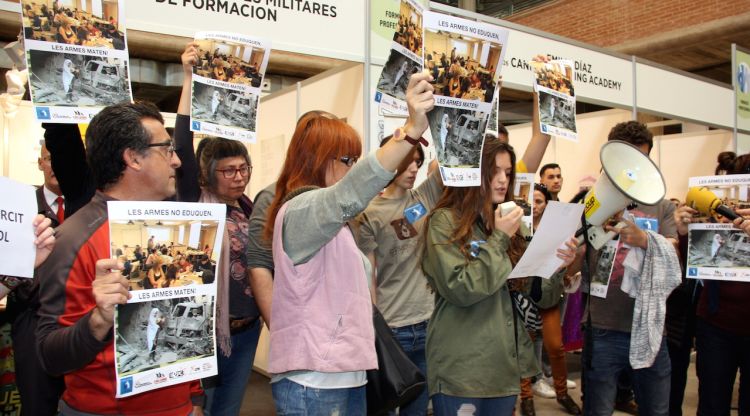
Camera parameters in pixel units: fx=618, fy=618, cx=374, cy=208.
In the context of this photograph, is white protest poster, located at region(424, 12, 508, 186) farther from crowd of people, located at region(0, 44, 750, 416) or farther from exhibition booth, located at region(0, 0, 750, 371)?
exhibition booth, located at region(0, 0, 750, 371)

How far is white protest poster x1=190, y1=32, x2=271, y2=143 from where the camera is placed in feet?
7.50

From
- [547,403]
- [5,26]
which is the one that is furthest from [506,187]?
[5,26]

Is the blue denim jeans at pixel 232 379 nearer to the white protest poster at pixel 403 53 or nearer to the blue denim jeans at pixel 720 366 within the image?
the white protest poster at pixel 403 53

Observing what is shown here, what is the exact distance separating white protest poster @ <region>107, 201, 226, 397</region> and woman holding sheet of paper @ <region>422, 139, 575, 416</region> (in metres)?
0.93

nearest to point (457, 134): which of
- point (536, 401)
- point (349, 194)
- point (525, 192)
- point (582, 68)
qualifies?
point (349, 194)

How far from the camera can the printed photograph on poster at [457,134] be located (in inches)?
73.9

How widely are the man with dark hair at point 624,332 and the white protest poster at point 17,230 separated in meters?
2.18

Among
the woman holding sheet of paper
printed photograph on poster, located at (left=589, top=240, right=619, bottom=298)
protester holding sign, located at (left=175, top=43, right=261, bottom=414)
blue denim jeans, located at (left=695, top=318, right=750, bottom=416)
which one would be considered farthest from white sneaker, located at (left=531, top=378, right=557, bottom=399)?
protester holding sign, located at (left=175, top=43, right=261, bottom=414)

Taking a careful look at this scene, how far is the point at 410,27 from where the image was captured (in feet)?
6.57

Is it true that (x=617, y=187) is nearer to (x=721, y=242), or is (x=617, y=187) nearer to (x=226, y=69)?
(x=721, y=242)

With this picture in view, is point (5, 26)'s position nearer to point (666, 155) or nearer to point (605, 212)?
point (605, 212)

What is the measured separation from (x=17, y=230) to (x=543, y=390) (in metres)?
4.56

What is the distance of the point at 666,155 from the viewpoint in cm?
727

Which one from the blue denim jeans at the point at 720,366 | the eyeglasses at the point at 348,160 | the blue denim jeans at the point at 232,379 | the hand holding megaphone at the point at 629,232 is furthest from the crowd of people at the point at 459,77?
the blue denim jeans at the point at 720,366
